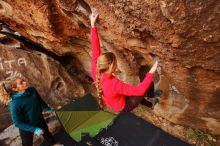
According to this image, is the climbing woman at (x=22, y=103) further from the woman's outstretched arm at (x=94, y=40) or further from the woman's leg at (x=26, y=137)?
the woman's outstretched arm at (x=94, y=40)

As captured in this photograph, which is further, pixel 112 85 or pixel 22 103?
pixel 22 103

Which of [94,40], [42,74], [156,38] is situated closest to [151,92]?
[156,38]

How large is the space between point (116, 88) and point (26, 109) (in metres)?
1.60

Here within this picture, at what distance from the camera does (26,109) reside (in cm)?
512

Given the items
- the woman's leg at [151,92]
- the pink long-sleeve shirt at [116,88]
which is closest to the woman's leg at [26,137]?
the pink long-sleeve shirt at [116,88]

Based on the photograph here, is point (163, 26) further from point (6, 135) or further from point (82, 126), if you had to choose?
point (6, 135)

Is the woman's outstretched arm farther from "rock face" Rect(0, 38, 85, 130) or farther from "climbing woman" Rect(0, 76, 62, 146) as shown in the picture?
"rock face" Rect(0, 38, 85, 130)

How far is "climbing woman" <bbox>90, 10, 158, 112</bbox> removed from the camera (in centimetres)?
406

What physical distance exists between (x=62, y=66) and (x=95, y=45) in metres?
3.12

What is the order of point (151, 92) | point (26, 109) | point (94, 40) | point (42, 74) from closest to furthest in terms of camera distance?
point (94, 40) < point (26, 109) < point (151, 92) < point (42, 74)

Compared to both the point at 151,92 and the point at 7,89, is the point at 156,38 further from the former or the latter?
the point at 7,89

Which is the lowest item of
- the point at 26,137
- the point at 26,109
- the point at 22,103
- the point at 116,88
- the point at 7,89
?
the point at 26,137

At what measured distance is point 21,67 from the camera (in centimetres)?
743

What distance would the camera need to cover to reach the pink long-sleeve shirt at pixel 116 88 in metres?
4.02
